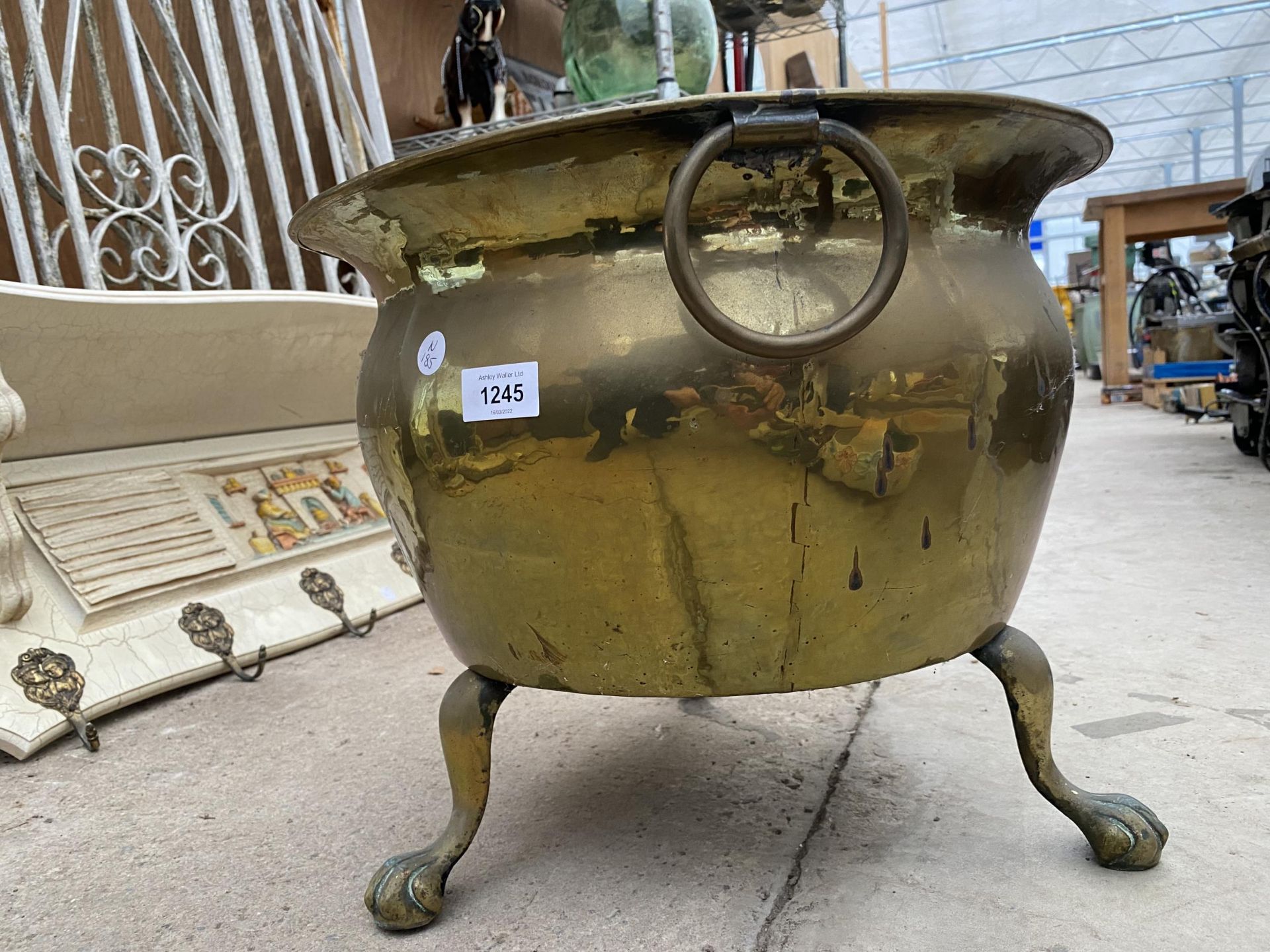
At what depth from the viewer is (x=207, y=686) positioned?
167 centimetres

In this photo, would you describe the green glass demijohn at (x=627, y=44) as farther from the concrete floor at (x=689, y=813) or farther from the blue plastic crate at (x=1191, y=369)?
the blue plastic crate at (x=1191, y=369)

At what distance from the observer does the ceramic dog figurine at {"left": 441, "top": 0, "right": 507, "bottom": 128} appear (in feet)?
7.61

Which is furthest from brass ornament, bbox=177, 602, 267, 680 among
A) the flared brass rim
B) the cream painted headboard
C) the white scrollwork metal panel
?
the flared brass rim

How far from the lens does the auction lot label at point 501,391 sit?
29.6 inches

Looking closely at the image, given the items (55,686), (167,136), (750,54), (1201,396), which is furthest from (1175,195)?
(55,686)

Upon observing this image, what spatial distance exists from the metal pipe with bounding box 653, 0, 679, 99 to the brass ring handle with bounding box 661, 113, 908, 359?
4.22 ft

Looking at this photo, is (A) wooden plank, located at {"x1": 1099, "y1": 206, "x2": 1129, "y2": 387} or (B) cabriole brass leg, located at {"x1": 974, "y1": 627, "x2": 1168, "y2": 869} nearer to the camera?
(B) cabriole brass leg, located at {"x1": 974, "y1": 627, "x2": 1168, "y2": 869}

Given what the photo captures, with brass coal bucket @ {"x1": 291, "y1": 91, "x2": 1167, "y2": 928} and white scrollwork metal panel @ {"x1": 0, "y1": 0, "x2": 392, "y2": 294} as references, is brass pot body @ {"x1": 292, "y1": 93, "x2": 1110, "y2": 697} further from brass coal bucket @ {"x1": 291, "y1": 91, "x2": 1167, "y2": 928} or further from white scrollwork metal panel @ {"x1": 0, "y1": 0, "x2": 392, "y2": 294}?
white scrollwork metal panel @ {"x1": 0, "y1": 0, "x2": 392, "y2": 294}

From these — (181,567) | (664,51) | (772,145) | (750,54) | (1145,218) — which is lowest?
(181,567)

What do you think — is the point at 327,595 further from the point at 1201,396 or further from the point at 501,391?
the point at 1201,396

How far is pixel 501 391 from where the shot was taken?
764mm

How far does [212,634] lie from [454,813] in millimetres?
982

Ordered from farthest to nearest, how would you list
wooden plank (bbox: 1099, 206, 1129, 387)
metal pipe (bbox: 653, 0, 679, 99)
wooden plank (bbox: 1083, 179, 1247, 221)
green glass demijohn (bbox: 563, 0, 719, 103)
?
wooden plank (bbox: 1099, 206, 1129, 387) < wooden plank (bbox: 1083, 179, 1247, 221) < green glass demijohn (bbox: 563, 0, 719, 103) < metal pipe (bbox: 653, 0, 679, 99)

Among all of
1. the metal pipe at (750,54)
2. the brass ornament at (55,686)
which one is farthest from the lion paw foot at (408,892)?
the metal pipe at (750,54)
